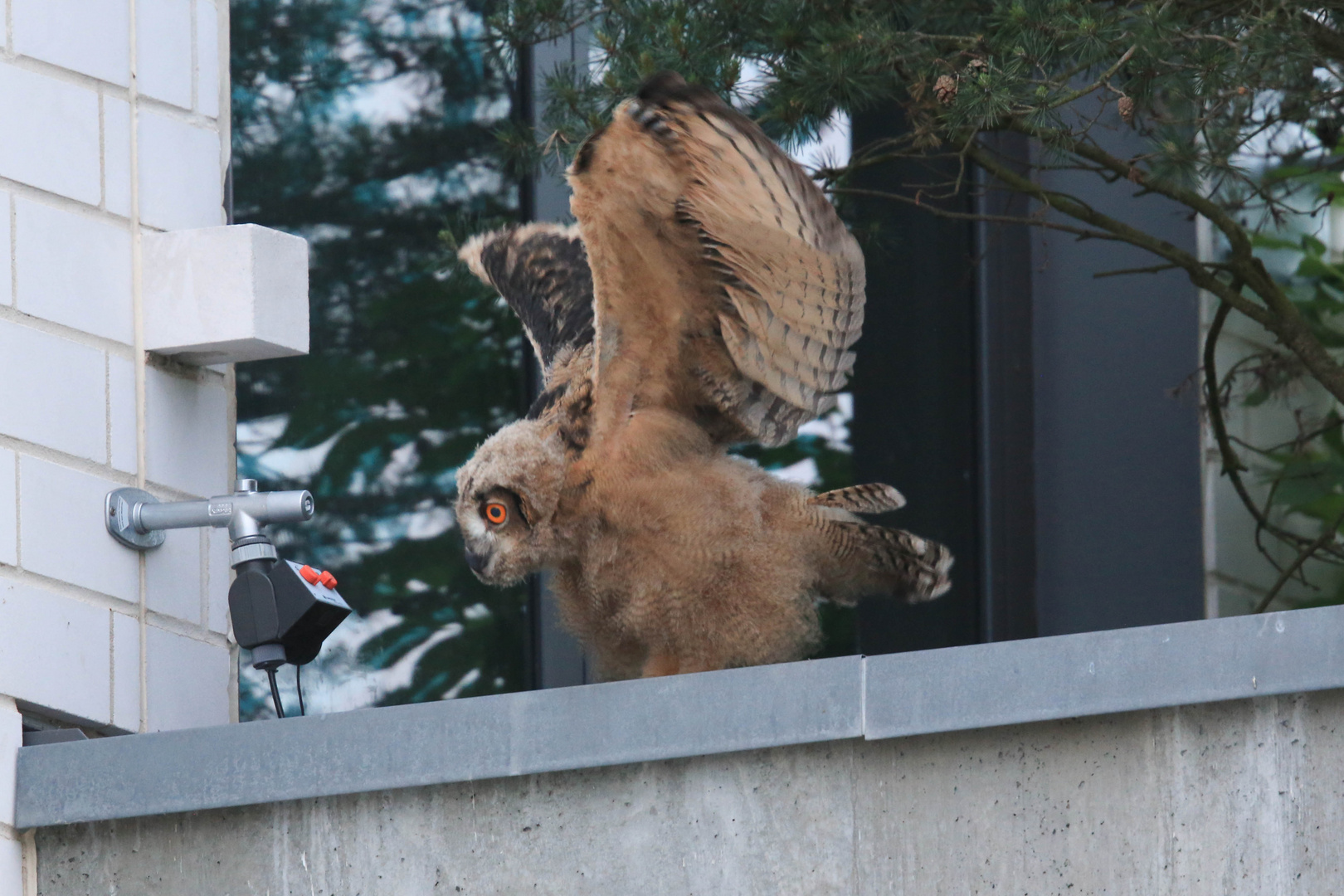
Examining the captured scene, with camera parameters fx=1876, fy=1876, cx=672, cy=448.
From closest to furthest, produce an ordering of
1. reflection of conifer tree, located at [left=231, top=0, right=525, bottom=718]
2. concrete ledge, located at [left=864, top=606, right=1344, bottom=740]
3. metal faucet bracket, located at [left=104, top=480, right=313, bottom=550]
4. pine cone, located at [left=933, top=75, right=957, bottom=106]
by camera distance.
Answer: concrete ledge, located at [left=864, top=606, right=1344, bottom=740], metal faucet bracket, located at [left=104, top=480, right=313, bottom=550], pine cone, located at [left=933, top=75, right=957, bottom=106], reflection of conifer tree, located at [left=231, top=0, right=525, bottom=718]

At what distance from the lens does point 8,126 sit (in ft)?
10.1

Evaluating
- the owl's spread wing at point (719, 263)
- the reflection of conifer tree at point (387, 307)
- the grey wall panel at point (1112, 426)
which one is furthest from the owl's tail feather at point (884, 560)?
the grey wall panel at point (1112, 426)

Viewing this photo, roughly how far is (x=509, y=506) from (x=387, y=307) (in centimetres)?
256

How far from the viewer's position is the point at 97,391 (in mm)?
3182

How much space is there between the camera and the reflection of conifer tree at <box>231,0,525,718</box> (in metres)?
5.12

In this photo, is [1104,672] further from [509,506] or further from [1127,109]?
[1127,109]

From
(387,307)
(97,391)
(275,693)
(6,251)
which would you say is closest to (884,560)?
(275,693)

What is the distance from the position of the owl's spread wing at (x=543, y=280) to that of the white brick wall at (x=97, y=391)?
0.52 meters

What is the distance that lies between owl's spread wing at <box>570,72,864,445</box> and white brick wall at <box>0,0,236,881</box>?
900 mm

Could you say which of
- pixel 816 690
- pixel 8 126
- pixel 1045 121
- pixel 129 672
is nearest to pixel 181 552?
pixel 129 672

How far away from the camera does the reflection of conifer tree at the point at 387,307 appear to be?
5121mm

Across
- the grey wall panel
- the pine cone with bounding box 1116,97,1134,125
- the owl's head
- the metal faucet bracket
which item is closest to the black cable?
the metal faucet bracket

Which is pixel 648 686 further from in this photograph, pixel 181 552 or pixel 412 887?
pixel 181 552

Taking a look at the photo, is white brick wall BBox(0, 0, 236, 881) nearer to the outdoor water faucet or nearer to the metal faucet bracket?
the metal faucet bracket
